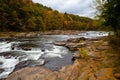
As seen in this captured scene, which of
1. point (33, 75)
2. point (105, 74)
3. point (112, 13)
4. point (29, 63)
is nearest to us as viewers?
point (105, 74)

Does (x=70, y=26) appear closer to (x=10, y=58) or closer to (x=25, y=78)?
(x=10, y=58)

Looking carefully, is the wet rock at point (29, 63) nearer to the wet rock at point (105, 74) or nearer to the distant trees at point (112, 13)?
the wet rock at point (105, 74)

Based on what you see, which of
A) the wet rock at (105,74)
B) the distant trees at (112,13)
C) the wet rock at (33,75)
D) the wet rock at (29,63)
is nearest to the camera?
the wet rock at (105,74)

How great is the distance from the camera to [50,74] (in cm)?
1492

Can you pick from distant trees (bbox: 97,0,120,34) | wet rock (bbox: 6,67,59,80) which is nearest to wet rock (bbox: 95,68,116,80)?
wet rock (bbox: 6,67,59,80)

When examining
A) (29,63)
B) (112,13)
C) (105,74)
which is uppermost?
(112,13)

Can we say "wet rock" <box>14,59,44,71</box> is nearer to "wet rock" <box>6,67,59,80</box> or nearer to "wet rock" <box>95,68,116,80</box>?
"wet rock" <box>6,67,59,80</box>

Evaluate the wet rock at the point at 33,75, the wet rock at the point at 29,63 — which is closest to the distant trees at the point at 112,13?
the wet rock at the point at 29,63

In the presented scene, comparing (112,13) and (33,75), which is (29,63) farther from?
(112,13)

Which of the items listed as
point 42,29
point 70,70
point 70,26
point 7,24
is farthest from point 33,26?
point 70,70

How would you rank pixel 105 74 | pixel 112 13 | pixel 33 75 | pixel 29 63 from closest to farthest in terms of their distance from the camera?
pixel 105 74 → pixel 33 75 → pixel 29 63 → pixel 112 13

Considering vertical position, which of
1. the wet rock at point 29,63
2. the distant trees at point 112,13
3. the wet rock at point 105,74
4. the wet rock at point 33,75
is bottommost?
the wet rock at point 29,63

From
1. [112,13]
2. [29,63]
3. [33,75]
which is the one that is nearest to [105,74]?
[33,75]

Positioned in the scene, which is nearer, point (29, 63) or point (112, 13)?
point (29, 63)
